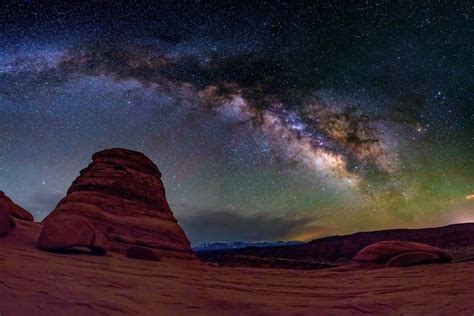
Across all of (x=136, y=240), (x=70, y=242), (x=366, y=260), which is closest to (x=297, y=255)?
(x=366, y=260)

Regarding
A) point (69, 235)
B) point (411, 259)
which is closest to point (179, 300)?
point (69, 235)

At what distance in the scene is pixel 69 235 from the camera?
8414 mm

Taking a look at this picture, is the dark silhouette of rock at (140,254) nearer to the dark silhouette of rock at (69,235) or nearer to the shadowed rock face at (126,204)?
the shadowed rock face at (126,204)

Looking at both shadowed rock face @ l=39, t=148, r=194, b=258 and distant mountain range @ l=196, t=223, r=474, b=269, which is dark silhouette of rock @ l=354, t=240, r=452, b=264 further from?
distant mountain range @ l=196, t=223, r=474, b=269

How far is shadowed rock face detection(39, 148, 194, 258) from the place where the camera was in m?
14.8

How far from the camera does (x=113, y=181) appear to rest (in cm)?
1684

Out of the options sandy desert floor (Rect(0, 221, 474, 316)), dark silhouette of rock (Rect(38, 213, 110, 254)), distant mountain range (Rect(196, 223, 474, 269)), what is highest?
dark silhouette of rock (Rect(38, 213, 110, 254))

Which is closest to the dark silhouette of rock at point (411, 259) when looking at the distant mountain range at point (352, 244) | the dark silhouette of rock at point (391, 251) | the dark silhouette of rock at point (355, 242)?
the dark silhouette of rock at point (391, 251)

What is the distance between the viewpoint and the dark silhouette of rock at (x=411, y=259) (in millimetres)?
13258

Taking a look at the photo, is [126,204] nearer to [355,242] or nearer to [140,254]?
[140,254]

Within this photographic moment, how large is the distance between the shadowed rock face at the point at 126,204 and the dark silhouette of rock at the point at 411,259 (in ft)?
32.8

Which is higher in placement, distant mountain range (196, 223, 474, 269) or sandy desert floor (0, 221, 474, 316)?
sandy desert floor (0, 221, 474, 316)

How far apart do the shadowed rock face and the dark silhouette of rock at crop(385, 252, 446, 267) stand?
9985 mm

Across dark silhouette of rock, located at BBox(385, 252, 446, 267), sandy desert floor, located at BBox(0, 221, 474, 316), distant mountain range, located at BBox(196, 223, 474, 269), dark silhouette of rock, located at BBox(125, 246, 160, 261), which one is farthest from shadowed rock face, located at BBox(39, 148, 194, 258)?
distant mountain range, located at BBox(196, 223, 474, 269)
